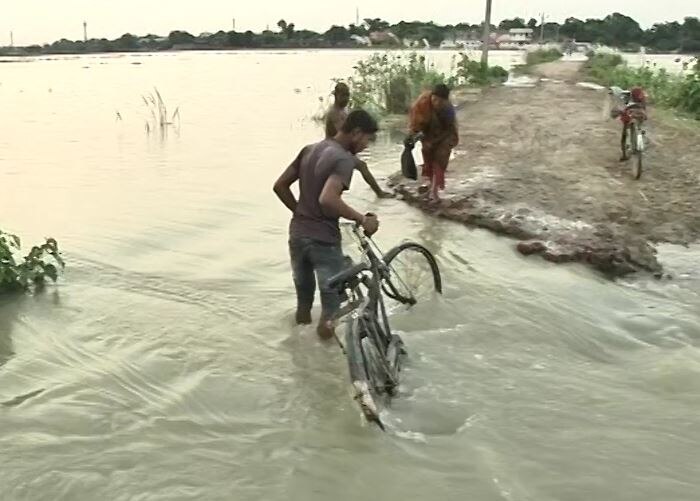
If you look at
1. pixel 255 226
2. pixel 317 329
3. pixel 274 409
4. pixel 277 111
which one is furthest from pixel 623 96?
pixel 277 111

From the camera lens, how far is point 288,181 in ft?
18.3

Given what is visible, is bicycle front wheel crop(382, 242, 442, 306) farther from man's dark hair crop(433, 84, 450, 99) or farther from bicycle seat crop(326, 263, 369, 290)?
man's dark hair crop(433, 84, 450, 99)

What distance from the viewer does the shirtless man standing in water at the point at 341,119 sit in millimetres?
5820

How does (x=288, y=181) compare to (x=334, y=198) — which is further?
(x=288, y=181)

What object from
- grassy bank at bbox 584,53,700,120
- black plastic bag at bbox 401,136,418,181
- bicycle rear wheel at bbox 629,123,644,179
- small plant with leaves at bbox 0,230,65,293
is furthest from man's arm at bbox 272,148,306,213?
grassy bank at bbox 584,53,700,120

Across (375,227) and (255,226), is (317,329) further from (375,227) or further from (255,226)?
(255,226)

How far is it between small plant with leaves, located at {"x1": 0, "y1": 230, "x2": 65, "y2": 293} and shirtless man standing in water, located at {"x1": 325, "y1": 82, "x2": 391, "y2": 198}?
119 inches

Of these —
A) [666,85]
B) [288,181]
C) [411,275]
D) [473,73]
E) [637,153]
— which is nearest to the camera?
[288,181]

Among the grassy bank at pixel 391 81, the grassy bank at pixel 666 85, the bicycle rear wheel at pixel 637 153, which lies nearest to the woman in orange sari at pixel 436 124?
the bicycle rear wheel at pixel 637 153

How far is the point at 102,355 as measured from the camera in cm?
611

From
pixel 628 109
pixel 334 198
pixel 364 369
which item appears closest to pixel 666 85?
pixel 628 109

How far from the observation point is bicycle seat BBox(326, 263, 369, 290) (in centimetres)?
492

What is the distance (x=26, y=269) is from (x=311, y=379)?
3532 millimetres

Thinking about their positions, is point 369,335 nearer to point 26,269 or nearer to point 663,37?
point 26,269
